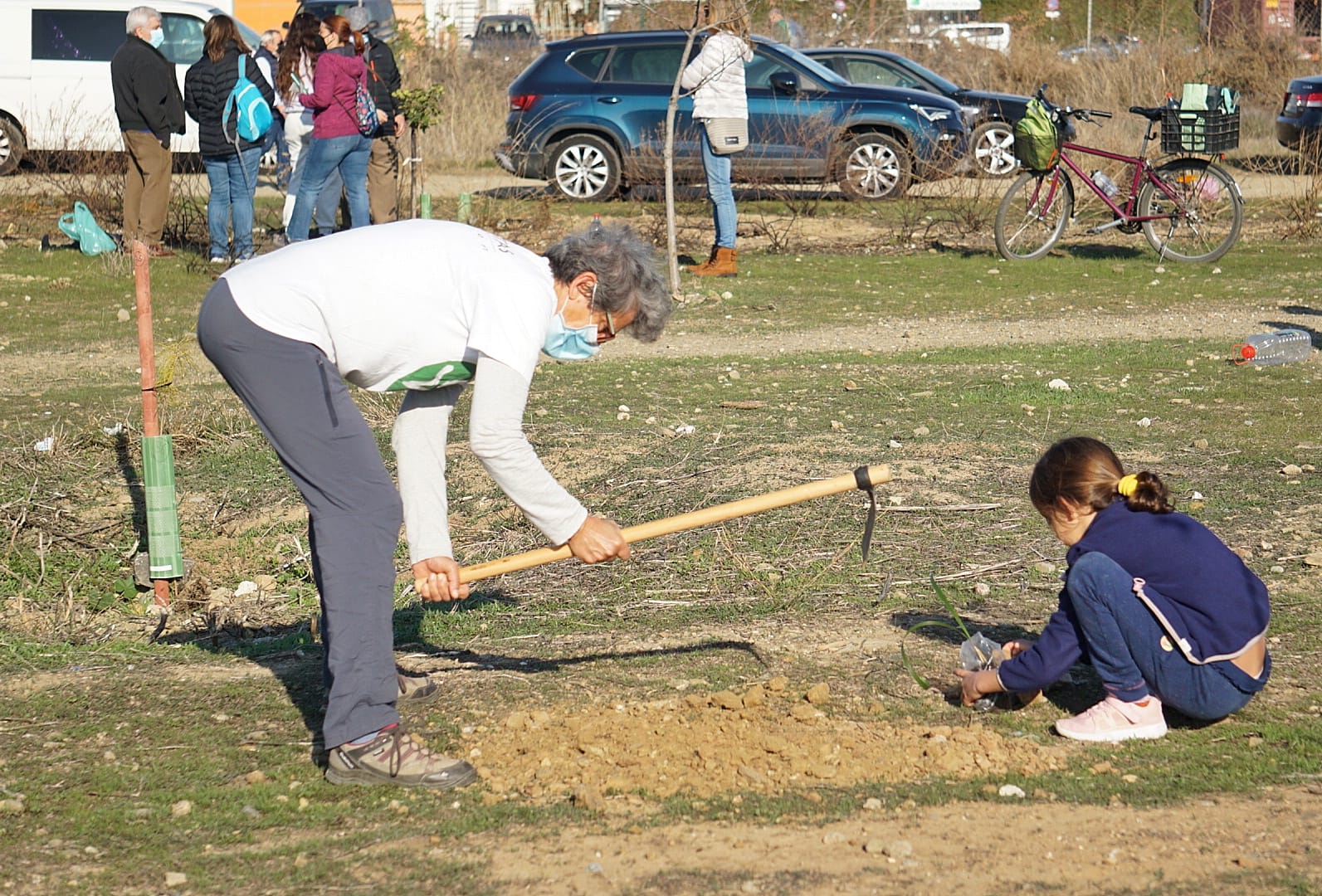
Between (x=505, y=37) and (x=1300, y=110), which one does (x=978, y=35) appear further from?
(x=1300, y=110)

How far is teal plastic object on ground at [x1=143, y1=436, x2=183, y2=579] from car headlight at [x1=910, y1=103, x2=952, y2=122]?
11381mm

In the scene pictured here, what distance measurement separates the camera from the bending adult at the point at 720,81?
1087 centimetres

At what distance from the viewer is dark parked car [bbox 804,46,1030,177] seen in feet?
54.0

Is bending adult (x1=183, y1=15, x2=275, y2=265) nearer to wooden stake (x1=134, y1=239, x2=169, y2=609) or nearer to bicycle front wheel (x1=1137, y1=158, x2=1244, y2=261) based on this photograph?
wooden stake (x1=134, y1=239, x2=169, y2=609)

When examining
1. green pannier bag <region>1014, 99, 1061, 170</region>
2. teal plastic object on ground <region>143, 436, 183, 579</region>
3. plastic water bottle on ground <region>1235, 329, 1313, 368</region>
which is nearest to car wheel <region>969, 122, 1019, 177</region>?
green pannier bag <region>1014, 99, 1061, 170</region>

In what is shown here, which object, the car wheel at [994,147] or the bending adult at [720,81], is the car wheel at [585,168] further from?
the bending adult at [720,81]

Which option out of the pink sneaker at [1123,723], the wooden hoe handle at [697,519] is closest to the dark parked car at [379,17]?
the wooden hoe handle at [697,519]

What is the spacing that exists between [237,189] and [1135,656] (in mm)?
9637

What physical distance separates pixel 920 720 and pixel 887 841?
0.78 m

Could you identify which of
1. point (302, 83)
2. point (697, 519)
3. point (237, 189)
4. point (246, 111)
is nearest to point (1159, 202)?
point (302, 83)

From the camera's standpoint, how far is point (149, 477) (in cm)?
504

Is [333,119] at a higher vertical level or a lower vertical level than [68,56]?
lower

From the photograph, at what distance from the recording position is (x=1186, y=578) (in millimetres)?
3535

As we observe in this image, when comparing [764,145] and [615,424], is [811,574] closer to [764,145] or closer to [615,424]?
[615,424]
